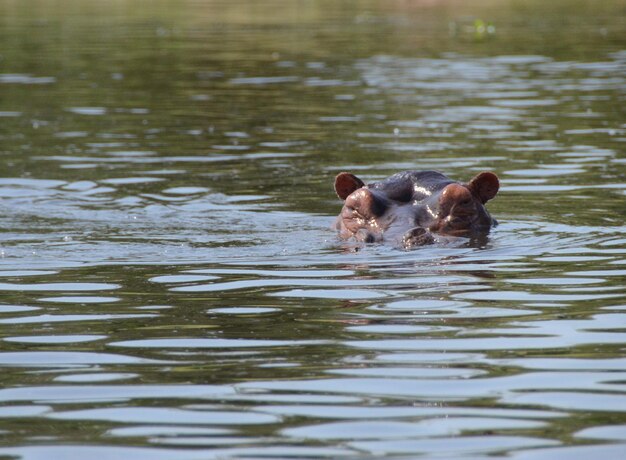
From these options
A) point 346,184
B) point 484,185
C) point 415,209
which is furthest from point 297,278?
point 484,185

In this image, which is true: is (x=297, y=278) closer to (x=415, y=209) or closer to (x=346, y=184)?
(x=415, y=209)

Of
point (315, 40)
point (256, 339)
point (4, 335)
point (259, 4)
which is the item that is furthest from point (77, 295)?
point (259, 4)

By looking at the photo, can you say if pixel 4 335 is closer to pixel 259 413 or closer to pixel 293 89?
pixel 259 413

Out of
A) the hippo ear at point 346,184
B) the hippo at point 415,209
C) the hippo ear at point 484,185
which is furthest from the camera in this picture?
the hippo ear at point 346,184

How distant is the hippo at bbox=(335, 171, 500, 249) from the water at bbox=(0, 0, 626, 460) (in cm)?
21

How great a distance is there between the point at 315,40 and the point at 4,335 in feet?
94.7

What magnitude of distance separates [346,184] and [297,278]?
2.13 m

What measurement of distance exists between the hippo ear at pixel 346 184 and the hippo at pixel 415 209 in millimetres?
11

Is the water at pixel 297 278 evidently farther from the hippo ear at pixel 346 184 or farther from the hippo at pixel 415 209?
the hippo ear at pixel 346 184

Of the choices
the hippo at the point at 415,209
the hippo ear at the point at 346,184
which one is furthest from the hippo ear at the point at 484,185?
the hippo ear at the point at 346,184

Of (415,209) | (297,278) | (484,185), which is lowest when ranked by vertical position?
(297,278)

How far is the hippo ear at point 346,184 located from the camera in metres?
11.0

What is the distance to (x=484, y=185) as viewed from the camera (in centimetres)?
1078

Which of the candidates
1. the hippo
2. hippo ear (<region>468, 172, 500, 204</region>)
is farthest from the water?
hippo ear (<region>468, 172, 500, 204</region>)
